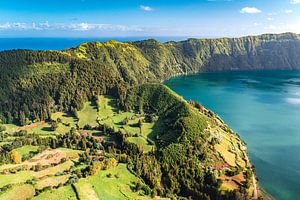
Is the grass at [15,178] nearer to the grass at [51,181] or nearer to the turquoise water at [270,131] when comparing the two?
the grass at [51,181]

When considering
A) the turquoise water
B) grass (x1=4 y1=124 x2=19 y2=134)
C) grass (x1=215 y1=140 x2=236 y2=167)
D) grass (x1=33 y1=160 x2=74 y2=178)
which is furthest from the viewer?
grass (x1=4 y1=124 x2=19 y2=134)

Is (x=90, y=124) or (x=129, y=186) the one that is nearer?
(x=129, y=186)

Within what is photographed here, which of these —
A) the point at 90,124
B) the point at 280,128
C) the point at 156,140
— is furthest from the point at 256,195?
the point at 90,124

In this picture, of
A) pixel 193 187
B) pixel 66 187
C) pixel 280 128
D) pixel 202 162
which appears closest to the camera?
pixel 66 187

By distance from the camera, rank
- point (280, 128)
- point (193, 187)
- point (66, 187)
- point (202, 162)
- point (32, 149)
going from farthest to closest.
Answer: point (280, 128) < point (32, 149) < point (202, 162) < point (193, 187) < point (66, 187)

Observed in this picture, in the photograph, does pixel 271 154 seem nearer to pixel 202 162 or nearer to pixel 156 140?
pixel 202 162

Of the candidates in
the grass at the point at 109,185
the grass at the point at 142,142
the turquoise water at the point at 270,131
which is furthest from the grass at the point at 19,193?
the turquoise water at the point at 270,131

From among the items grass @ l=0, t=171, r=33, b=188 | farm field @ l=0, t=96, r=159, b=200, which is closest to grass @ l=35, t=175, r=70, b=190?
farm field @ l=0, t=96, r=159, b=200

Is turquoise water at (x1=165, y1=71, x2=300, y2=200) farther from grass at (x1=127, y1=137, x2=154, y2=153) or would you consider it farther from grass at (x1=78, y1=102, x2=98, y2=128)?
grass at (x1=78, y1=102, x2=98, y2=128)
